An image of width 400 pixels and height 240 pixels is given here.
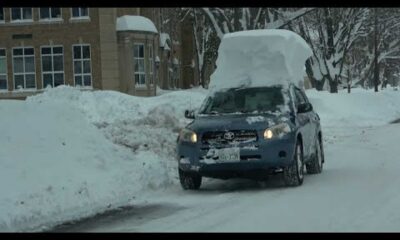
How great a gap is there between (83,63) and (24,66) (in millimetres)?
3556

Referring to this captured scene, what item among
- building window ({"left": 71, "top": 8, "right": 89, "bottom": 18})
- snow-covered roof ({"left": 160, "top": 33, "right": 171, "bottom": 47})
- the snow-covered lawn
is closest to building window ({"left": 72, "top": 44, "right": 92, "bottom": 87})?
building window ({"left": 71, "top": 8, "right": 89, "bottom": 18})

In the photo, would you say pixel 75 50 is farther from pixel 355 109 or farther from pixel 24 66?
pixel 355 109

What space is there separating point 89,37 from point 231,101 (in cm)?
2692

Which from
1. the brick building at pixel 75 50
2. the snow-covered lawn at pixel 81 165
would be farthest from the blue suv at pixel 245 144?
the brick building at pixel 75 50

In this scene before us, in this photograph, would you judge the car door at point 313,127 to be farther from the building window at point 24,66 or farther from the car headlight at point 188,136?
the building window at point 24,66

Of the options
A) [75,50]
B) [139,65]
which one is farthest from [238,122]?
[139,65]

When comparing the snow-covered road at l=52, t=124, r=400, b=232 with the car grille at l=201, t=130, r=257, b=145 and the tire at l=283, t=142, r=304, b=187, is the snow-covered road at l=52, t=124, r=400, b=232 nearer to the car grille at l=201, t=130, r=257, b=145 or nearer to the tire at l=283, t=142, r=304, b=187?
the tire at l=283, t=142, r=304, b=187

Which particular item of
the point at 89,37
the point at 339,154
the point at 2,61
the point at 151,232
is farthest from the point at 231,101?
the point at 2,61

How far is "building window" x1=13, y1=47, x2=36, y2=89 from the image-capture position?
127ft

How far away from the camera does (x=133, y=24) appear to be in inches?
1481

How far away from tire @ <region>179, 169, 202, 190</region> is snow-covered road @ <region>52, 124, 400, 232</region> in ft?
0.42

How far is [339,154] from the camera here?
1691cm

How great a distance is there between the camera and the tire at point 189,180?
11.0 meters
